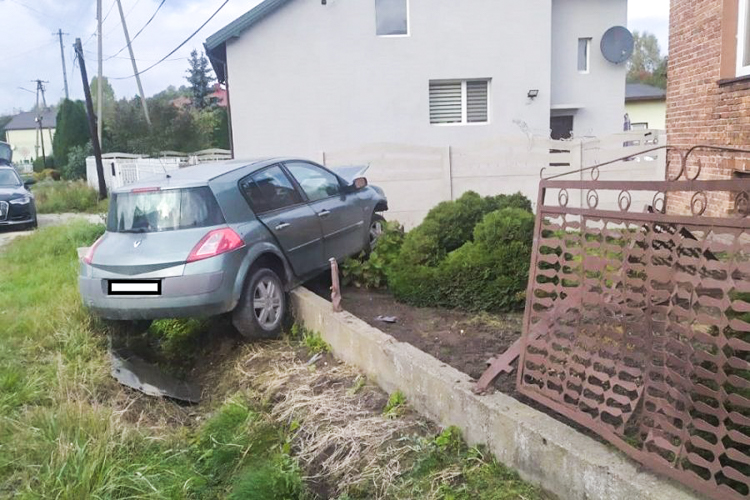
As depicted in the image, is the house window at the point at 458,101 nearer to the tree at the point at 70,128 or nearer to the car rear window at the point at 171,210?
the car rear window at the point at 171,210

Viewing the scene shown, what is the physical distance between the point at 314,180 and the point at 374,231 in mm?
1153

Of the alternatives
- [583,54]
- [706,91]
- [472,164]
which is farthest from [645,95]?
[706,91]

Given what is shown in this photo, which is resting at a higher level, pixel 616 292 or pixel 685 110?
pixel 685 110

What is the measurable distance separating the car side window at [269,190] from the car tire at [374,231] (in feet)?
4.28

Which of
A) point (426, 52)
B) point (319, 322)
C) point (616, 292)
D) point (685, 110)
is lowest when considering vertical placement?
point (319, 322)

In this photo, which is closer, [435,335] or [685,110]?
[435,335]

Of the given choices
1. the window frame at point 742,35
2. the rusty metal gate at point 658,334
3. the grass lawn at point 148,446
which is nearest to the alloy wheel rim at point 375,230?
the grass lawn at point 148,446

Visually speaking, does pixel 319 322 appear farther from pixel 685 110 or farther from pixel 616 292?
pixel 685 110

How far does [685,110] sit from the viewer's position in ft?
25.8

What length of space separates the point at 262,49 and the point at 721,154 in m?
10.8

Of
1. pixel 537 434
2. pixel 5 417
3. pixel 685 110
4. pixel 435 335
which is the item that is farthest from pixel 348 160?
pixel 537 434

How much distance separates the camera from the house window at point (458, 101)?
16.0 m

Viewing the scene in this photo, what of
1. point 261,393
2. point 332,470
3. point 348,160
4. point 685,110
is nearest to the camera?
point 332,470

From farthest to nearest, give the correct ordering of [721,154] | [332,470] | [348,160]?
1. [348,160]
2. [721,154]
3. [332,470]
